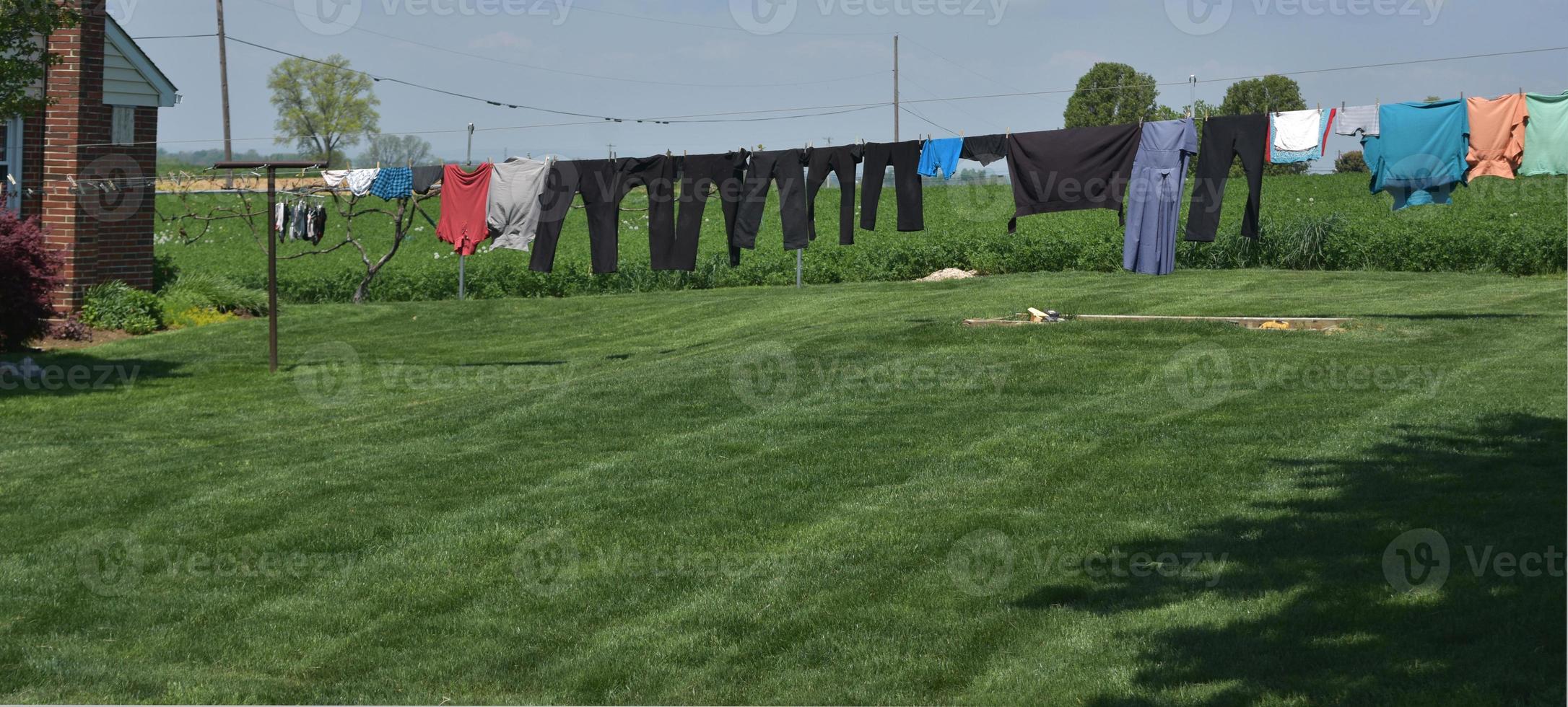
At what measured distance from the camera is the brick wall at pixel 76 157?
2253cm

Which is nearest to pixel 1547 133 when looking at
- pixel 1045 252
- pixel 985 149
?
pixel 985 149

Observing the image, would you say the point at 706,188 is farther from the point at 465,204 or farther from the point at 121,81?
the point at 121,81

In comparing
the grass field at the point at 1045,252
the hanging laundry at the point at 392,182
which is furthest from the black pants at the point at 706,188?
the grass field at the point at 1045,252

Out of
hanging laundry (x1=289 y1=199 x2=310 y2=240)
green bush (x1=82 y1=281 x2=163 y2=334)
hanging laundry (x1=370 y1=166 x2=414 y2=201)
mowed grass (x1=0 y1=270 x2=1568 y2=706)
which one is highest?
hanging laundry (x1=370 y1=166 x2=414 y2=201)

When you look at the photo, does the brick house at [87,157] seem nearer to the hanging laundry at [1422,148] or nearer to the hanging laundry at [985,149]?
the hanging laundry at [985,149]

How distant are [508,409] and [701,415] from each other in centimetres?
232

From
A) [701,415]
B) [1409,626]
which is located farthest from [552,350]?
[1409,626]

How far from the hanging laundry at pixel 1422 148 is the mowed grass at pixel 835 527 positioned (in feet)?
6.47

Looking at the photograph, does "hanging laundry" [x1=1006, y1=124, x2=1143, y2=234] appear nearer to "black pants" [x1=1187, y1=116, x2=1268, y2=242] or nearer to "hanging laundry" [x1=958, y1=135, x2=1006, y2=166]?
"hanging laundry" [x1=958, y1=135, x2=1006, y2=166]

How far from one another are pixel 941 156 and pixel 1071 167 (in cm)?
180

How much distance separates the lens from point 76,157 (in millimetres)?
22750

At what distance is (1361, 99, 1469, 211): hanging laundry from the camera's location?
44.0 feet

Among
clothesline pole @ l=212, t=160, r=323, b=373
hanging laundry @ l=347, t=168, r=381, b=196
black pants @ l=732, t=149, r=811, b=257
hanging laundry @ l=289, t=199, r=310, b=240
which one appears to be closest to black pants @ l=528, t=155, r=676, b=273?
black pants @ l=732, t=149, r=811, b=257

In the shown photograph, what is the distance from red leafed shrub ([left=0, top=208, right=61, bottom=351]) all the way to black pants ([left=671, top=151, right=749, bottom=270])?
10069 mm
